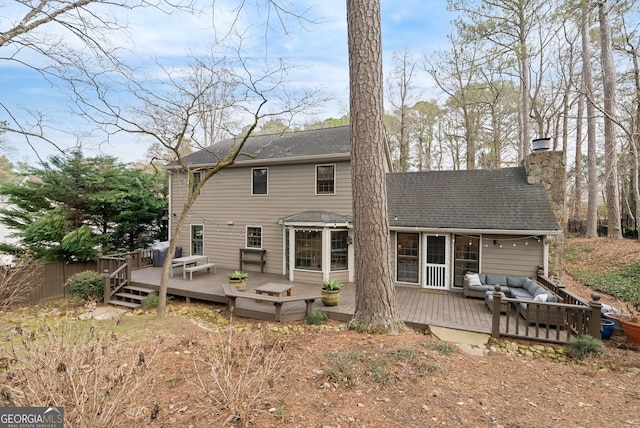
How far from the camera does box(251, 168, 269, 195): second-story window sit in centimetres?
1101

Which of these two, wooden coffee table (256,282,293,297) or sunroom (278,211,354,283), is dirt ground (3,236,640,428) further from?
sunroom (278,211,354,283)

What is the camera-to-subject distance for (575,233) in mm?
18578

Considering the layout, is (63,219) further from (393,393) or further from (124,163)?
(393,393)

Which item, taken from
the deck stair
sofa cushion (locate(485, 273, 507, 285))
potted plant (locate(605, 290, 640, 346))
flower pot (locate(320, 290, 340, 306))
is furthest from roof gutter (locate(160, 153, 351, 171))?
potted plant (locate(605, 290, 640, 346))

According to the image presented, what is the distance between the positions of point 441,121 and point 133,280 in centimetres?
2010

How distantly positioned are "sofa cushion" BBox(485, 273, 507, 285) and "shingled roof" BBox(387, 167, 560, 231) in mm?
1367

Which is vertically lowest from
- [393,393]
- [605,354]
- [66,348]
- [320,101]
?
[605,354]

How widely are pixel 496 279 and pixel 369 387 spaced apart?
6.68 metres

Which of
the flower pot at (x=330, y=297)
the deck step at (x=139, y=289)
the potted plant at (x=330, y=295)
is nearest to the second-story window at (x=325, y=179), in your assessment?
the potted plant at (x=330, y=295)

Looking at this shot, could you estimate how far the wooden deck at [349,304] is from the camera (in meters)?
6.29

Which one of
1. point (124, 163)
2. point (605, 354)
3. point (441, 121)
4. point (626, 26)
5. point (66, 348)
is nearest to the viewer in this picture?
point (66, 348)

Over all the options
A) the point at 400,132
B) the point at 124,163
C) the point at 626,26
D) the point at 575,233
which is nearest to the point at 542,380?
the point at 626,26

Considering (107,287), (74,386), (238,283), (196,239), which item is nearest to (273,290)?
(238,283)

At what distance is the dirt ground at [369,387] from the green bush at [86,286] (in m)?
6.33
